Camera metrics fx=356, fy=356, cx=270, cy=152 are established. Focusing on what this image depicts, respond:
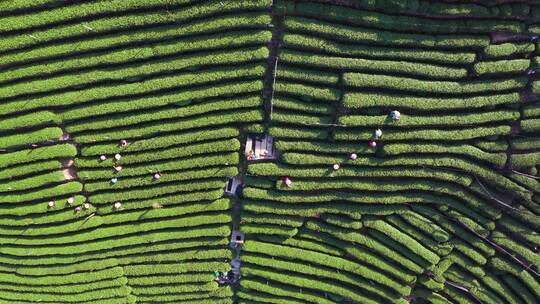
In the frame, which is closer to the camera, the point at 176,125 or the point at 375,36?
the point at 375,36

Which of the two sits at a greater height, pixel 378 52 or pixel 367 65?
pixel 378 52

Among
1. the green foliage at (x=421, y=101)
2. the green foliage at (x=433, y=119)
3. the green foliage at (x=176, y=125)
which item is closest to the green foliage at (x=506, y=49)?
the green foliage at (x=421, y=101)

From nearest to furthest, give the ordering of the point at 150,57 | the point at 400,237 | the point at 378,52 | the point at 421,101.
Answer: the point at 378,52 < the point at 150,57 < the point at 421,101 < the point at 400,237

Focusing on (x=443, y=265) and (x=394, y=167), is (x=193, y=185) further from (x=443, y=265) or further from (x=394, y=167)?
(x=443, y=265)

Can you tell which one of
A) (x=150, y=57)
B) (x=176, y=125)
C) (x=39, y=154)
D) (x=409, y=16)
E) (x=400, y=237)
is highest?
(x=409, y=16)

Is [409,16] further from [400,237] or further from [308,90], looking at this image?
[400,237]

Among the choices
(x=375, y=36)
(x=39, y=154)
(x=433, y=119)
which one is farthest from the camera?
(x=39, y=154)

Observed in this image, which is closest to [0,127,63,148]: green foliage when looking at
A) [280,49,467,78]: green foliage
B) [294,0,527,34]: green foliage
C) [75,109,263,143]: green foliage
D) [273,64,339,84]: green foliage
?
[75,109,263,143]: green foliage

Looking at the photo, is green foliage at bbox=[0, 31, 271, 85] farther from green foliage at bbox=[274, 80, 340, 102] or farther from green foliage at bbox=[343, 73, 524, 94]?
green foliage at bbox=[343, 73, 524, 94]

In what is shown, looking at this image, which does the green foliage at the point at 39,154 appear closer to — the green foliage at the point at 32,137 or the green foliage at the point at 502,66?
the green foliage at the point at 32,137

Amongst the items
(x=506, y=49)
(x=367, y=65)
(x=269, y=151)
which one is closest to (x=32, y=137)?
(x=269, y=151)

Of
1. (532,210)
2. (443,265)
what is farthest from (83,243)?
(532,210)
